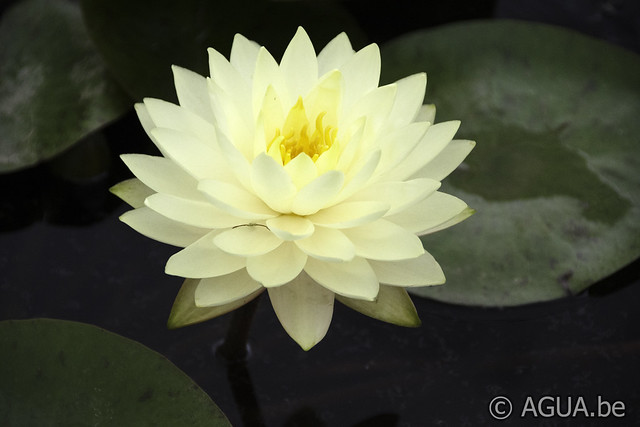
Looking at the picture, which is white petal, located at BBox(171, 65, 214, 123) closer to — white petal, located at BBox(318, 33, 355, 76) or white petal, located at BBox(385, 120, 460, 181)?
white petal, located at BBox(318, 33, 355, 76)

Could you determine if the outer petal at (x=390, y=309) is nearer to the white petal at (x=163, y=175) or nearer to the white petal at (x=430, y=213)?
the white petal at (x=430, y=213)

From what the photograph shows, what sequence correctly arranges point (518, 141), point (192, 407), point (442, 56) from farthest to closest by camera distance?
point (442, 56) < point (518, 141) < point (192, 407)

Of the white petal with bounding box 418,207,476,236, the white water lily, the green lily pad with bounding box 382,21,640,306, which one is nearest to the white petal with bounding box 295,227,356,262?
the white water lily

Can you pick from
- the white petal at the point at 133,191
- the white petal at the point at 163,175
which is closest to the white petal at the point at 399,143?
the white petal at the point at 163,175

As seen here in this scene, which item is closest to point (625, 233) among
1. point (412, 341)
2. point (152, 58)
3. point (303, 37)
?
point (412, 341)

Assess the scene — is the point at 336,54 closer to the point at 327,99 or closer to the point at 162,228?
the point at 327,99

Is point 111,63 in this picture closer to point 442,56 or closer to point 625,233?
point 442,56
